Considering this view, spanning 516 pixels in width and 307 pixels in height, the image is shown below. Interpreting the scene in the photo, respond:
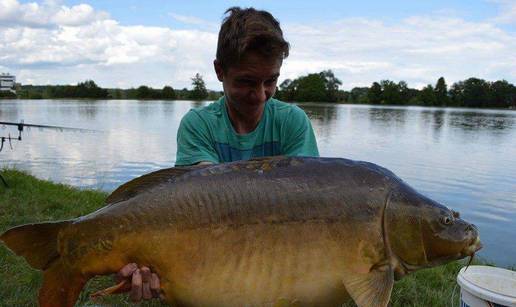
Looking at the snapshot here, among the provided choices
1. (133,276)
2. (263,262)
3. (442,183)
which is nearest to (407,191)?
(263,262)

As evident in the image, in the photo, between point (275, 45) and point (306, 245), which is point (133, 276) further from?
point (275, 45)

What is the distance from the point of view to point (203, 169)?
2047 millimetres

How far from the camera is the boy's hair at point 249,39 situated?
103 inches

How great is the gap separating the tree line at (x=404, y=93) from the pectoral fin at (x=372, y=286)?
8015 centimetres

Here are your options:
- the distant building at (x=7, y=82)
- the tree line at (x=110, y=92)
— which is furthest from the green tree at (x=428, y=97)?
the distant building at (x=7, y=82)

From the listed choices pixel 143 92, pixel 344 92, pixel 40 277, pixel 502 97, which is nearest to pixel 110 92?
pixel 143 92

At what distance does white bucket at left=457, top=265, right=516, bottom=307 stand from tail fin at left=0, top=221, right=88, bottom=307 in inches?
79.8

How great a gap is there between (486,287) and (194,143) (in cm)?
185

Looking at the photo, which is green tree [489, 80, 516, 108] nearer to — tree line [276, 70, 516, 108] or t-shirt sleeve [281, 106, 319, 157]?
tree line [276, 70, 516, 108]

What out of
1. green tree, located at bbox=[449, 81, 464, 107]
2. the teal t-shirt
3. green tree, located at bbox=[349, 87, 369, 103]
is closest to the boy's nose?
the teal t-shirt

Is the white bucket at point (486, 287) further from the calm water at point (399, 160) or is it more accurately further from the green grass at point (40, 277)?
the calm water at point (399, 160)

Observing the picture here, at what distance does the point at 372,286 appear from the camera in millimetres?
1878

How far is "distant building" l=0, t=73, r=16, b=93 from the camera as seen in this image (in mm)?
70188

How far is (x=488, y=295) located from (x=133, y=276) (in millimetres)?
1837
